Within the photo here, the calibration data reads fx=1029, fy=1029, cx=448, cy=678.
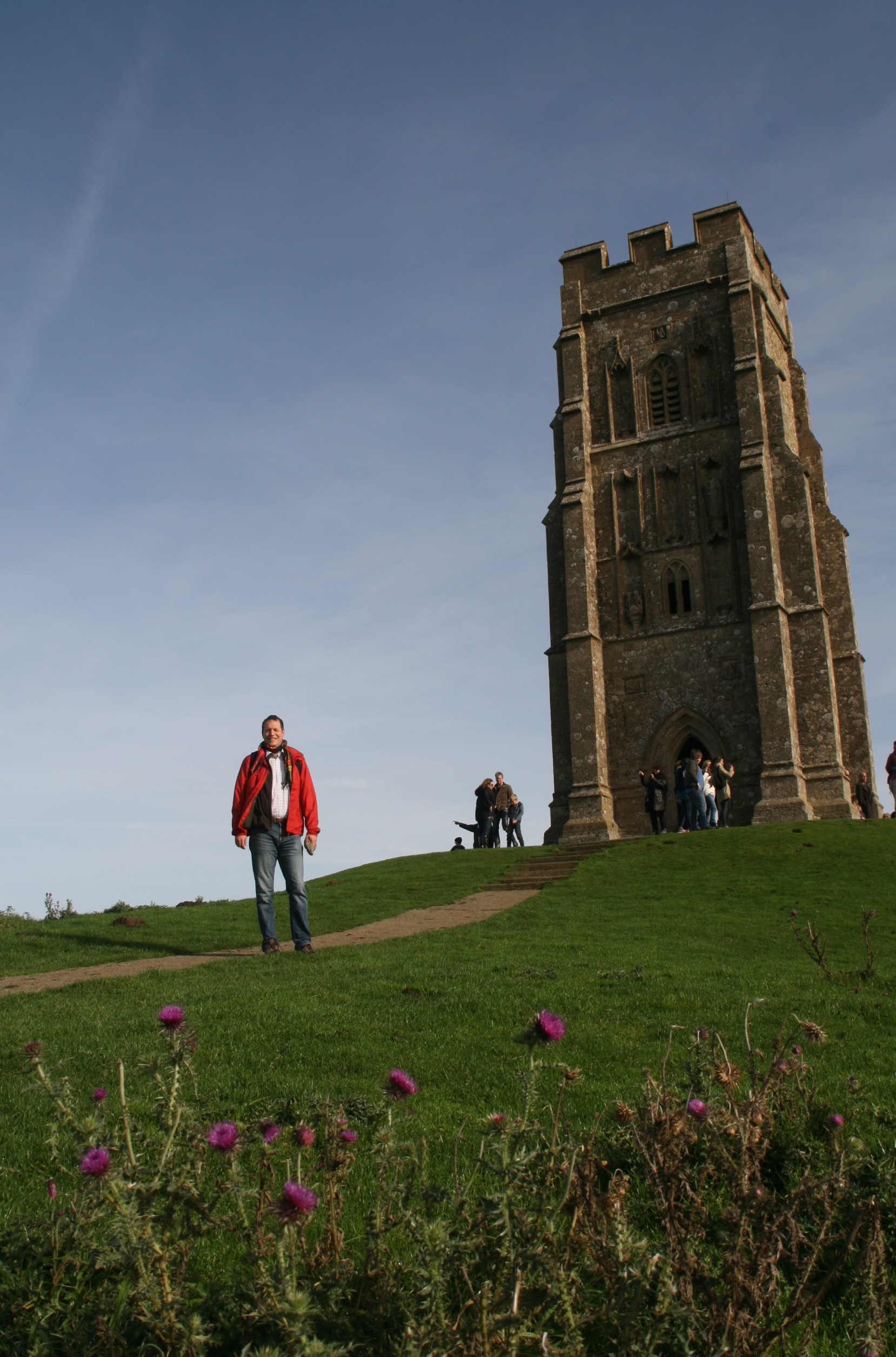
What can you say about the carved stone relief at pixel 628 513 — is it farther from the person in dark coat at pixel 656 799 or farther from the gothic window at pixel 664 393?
the person in dark coat at pixel 656 799

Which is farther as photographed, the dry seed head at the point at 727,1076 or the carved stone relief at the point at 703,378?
the carved stone relief at the point at 703,378

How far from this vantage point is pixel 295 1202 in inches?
96.7

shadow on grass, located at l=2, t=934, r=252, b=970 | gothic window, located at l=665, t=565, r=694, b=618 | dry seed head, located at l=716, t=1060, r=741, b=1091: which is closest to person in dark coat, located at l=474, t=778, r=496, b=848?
gothic window, located at l=665, t=565, r=694, b=618

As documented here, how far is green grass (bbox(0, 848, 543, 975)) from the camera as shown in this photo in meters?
13.5

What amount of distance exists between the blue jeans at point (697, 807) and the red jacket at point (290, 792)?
17.6 meters

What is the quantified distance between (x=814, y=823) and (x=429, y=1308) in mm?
25223

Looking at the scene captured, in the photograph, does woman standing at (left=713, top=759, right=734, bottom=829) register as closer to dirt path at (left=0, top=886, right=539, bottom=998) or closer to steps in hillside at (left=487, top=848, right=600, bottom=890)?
steps in hillside at (left=487, top=848, right=600, bottom=890)

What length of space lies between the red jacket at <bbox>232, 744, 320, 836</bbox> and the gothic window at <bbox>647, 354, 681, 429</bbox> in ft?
87.7

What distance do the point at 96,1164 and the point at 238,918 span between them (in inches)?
632

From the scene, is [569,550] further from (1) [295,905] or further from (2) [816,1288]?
(2) [816,1288]

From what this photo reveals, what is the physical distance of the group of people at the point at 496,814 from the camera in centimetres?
3025

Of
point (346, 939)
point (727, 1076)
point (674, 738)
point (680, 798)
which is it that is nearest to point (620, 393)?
point (674, 738)

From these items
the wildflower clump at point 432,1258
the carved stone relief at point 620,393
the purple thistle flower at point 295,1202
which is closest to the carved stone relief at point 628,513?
the carved stone relief at point 620,393

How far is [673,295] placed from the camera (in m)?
35.7
